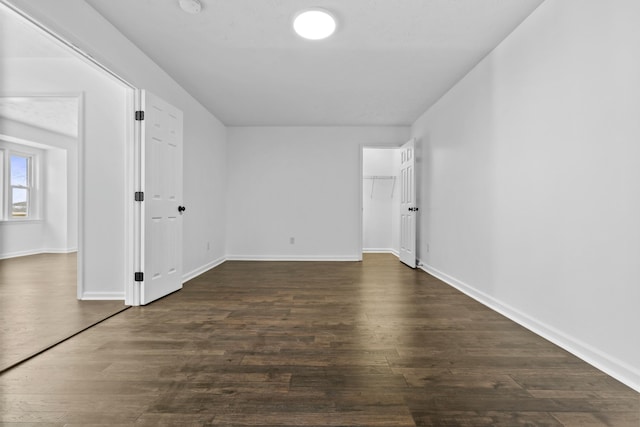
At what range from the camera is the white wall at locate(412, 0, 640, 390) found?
168cm

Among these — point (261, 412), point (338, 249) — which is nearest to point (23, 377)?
point (261, 412)

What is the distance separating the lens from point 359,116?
206 inches

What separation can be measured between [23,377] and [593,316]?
3.39 metres

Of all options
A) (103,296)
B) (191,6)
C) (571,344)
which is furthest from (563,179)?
(103,296)

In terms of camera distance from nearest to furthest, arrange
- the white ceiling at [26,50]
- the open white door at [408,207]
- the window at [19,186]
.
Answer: the white ceiling at [26,50]
the open white door at [408,207]
the window at [19,186]

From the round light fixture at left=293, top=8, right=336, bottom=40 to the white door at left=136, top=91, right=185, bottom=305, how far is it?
169 centimetres

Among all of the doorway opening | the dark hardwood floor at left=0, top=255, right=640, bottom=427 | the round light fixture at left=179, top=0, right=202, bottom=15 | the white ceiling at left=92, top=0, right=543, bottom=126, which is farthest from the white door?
the round light fixture at left=179, top=0, right=202, bottom=15

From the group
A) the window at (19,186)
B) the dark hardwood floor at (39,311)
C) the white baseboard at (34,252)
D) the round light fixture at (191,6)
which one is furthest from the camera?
the window at (19,186)

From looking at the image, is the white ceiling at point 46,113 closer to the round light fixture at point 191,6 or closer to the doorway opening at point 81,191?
the doorway opening at point 81,191

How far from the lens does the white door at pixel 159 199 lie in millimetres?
3021

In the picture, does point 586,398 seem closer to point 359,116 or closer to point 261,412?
point 261,412

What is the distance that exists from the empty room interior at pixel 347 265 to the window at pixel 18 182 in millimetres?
1538

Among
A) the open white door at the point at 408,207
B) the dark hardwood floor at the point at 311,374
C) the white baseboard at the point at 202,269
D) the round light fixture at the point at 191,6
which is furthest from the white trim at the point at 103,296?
the open white door at the point at 408,207

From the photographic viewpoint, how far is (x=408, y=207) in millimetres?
5336
